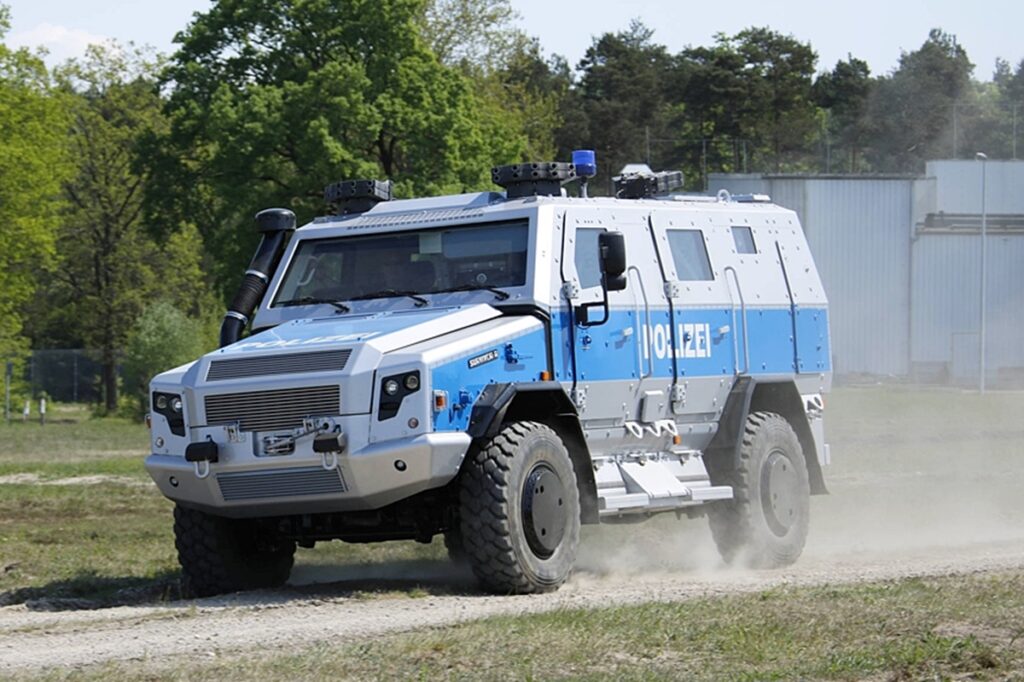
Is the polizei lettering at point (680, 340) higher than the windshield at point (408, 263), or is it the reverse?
the windshield at point (408, 263)

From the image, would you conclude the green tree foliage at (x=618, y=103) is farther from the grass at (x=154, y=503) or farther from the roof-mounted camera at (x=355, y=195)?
the roof-mounted camera at (x=355, y=195)

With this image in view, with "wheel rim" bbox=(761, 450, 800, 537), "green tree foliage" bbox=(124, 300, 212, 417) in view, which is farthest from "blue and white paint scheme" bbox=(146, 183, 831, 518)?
"green tree foliage" bbox=(124, 300, 212, 417)

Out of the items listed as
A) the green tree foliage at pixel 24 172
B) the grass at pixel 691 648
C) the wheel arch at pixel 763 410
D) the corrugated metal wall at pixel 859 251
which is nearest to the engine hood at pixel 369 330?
the grass at pixel 691 648

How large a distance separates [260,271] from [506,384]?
2.93 m

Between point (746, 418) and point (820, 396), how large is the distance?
182 cm

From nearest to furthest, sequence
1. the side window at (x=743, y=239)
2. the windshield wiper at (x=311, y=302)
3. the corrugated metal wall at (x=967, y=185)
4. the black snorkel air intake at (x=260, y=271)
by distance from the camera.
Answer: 1. the windshield wiper at (x=311, y=302)
2. the black snorkel air intake at (x=260, y=271)
3. the side window at (x=743, y=239)
4. the corrugated metal wall at (x=967, y=185)

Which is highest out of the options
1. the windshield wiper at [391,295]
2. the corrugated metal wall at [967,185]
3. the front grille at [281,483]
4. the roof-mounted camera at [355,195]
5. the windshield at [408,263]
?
the corrugated metal wall at [967,185]

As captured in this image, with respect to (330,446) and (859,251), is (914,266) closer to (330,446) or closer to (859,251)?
(859,251)

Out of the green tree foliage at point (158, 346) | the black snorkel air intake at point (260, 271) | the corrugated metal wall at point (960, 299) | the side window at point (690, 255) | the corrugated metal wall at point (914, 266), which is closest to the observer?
the black snorkel air intake at point (260, 271)

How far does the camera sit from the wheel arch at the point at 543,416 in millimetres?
11711

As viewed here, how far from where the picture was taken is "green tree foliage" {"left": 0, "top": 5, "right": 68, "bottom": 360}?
171ft

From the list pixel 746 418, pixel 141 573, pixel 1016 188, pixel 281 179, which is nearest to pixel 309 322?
pixel 141 573

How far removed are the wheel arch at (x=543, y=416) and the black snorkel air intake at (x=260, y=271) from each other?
2.54 meters

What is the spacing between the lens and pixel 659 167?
266ft
